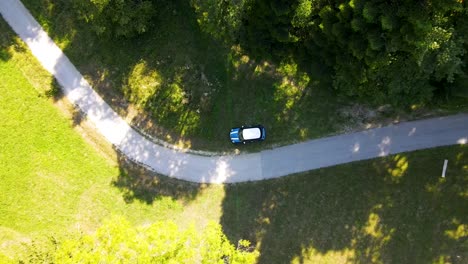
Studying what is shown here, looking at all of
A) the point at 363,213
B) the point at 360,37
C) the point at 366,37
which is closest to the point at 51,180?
the point at 363,213

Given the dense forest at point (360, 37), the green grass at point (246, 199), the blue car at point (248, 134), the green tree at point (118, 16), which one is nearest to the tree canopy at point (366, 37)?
the dense forest at point (360, 37)

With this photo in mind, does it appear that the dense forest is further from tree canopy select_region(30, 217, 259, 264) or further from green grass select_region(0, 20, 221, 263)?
tree canopy select_region(30, 217, 259, 264)

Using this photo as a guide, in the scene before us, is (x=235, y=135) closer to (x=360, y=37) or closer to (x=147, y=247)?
(x=147, y=247)

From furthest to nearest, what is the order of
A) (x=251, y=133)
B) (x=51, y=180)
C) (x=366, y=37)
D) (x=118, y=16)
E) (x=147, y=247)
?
(x=51, y=180), (x=251, y=133), (x=118, y=16), (x=366, y=37), (x=147, y=247)

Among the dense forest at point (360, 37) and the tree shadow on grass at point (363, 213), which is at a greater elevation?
the dense forest at point (360, 37)

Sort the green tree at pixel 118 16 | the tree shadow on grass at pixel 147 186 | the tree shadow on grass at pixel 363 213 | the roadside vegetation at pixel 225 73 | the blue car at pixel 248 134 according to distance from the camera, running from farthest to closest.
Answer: the tree shadow on grass at pixel 147 186, the blue car at pixel 248 134, the green tree at pixel 118 16, the tree shadow on grass at pixel 363 213, the roadside vegetation at pixel 225 73

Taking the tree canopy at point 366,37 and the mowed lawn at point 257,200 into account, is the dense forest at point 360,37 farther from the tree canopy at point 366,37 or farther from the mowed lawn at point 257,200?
the mowed lawn at point 257,200

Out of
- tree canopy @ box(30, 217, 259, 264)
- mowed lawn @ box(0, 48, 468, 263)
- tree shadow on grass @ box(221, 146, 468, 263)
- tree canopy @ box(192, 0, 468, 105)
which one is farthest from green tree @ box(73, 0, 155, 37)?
tree canopy @ box(30, 217, 259, 264)

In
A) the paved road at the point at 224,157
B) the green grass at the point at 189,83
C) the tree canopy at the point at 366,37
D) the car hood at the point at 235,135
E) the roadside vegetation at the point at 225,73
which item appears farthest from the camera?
the green grass at the point at 189,83
